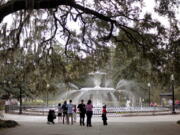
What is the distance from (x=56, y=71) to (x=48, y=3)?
8354 millimetres

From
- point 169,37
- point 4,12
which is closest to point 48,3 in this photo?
point 4,12

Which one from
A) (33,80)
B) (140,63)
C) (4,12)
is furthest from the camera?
(33,80)

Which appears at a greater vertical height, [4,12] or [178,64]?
[4,12]

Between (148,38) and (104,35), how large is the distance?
99.4 inches

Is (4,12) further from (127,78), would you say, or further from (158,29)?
(127,78)

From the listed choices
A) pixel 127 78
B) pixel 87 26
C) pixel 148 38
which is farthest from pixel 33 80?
pixel 127 78

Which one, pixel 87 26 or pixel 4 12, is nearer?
pixel 4 12

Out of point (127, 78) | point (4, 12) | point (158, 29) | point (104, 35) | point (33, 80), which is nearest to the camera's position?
point (4, 12)

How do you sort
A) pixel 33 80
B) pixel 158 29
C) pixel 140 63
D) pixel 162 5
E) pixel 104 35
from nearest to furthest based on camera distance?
pixel 162 5
pixel 158 29
pixel 104 35
pixel 140 63
pixel 33 80

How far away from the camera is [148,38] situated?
58.1 ft

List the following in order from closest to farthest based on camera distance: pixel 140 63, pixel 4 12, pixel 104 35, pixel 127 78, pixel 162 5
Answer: pixel 4 12 → pixel 162 5 → pixel 104 35 → pixel 140 63 → pixel 127 78

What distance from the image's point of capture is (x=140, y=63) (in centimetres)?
2023

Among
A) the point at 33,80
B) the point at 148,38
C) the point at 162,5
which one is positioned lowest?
the point at 33,80

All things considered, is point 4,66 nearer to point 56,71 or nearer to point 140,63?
point 56,71
